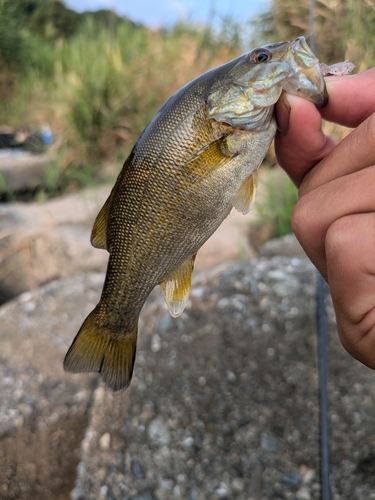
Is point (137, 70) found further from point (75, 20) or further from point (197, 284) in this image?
point (75, 20)

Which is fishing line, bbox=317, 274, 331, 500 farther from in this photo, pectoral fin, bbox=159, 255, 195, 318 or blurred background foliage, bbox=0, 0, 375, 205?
blurred background foliage, bbox=0, 0, 375, 205

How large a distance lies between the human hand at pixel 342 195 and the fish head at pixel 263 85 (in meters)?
0.04

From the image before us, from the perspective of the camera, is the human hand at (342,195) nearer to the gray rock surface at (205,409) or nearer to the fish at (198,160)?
the fish at (198,160)

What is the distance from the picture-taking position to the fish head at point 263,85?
4.49 ft

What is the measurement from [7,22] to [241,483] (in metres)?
11.4

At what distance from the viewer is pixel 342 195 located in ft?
4.16

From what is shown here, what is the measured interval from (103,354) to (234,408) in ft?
3.64

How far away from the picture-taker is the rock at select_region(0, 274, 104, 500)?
2.40 meters

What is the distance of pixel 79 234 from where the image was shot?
15.5 ft

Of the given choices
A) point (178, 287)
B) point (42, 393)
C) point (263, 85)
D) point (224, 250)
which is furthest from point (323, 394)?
point (224, 250)

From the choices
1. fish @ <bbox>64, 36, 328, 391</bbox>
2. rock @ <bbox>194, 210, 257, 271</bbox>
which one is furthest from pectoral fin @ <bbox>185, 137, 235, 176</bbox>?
rock @ <bbox>194, 210, 257, 271</bbox>

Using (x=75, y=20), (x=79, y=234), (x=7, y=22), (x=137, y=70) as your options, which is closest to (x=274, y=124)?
(x=79, y=234)

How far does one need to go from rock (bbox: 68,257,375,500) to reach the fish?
107 centimetres

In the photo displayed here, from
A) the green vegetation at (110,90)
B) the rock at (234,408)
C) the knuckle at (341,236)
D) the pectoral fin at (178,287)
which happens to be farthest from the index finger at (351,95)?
the green vegetation at (110,90)
